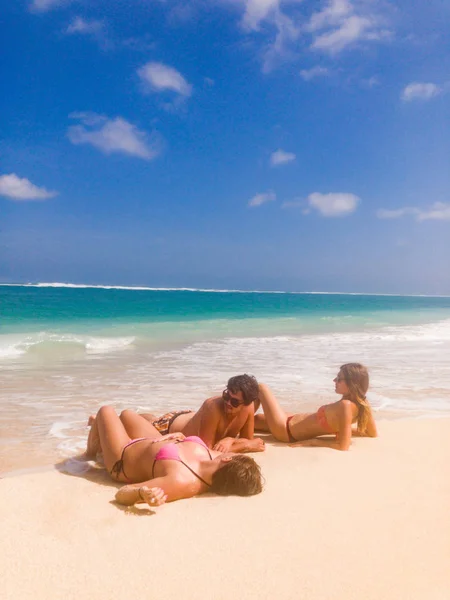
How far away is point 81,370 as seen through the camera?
11320 mm

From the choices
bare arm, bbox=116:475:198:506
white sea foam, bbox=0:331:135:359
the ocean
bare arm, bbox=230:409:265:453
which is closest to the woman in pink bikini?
bare arm, bbox=116:475:198:506

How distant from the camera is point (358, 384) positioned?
578 centimetres

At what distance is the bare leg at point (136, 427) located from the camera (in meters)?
4.93

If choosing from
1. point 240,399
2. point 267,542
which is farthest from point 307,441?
point 267,542

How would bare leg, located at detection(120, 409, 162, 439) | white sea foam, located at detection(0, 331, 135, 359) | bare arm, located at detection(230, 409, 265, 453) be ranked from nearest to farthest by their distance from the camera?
bare leg, located at detection(120, 409, 162, 439)
bare arm, located at detection(230, 409, 265, 453)
white sea foam, located at detection(0, 331, 135, 359)

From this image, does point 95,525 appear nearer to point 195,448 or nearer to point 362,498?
point 195,448

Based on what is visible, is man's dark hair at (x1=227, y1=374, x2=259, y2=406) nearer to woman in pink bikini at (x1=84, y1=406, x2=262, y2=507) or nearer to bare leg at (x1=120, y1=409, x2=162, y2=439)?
woman in pink bikini at (x1=84, y1=406, x2=262, y2=507)

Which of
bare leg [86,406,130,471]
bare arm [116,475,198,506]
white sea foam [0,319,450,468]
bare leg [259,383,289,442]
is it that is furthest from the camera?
white sea foam [0,319,450,468]

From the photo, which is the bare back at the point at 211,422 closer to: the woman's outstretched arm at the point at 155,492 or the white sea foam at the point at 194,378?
the woman's outstretched arm at the point at 155,492

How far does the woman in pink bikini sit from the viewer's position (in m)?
4.02

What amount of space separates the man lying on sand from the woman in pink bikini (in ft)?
2.06

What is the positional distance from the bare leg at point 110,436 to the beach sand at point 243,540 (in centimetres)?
24

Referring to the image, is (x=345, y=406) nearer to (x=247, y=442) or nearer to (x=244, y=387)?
(x=247, y=442)

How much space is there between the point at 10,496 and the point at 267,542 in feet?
6.86
